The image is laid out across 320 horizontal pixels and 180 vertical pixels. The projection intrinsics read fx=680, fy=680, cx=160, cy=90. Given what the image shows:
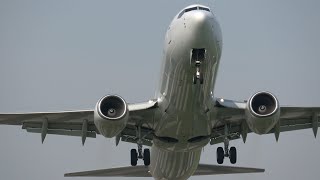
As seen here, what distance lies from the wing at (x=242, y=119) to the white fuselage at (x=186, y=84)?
1.04m

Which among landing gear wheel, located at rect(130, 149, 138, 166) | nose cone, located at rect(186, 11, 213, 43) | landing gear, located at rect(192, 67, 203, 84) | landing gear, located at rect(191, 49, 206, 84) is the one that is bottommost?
landing gear wheel, located at rect(130, 149, 138, 166)

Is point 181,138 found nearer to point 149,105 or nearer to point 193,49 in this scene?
point 149,105

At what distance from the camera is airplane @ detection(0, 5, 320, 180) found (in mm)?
25719

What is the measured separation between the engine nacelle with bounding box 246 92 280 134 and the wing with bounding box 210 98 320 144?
1.08 meters

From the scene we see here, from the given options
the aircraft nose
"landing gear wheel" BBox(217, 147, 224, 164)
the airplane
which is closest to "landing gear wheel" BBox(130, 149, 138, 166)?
the airplane

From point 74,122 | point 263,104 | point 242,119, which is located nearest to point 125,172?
point 74,122

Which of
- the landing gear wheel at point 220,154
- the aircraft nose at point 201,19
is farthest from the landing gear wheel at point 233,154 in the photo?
the aircraft nose at point 201,19

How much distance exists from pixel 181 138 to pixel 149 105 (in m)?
2.02

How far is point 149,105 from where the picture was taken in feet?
93.0

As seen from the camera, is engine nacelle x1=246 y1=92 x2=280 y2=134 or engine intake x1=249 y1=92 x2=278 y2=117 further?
engine intake x1=249 y1=92 x2=278 y2=117

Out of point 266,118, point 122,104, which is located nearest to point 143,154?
point 122,104

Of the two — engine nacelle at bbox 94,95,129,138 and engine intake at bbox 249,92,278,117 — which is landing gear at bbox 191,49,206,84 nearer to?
engine intake at bbox 249,92,278,117

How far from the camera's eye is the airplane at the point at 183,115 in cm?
2572

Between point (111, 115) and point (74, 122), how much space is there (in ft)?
16.4
